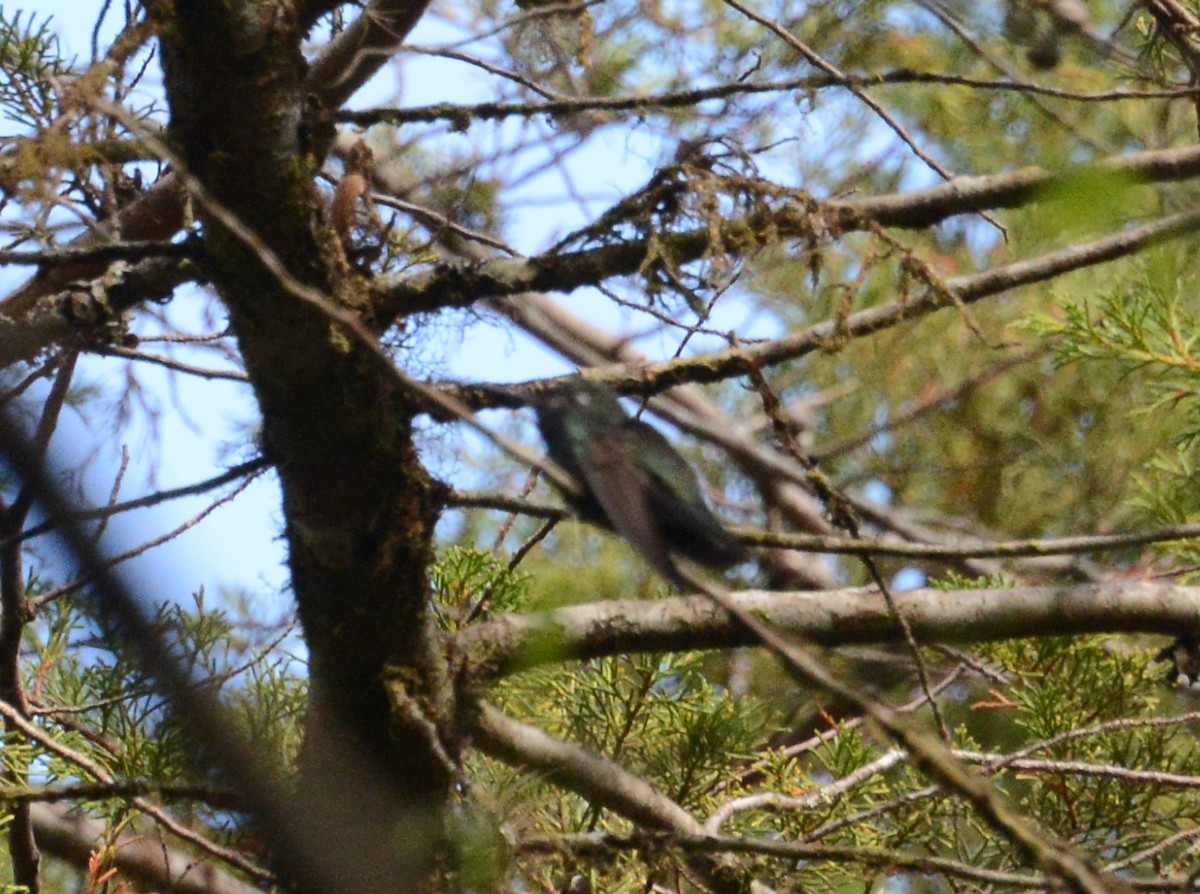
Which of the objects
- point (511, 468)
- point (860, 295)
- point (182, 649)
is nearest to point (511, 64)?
point (182, 649)

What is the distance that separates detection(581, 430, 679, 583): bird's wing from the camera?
3.79 feet

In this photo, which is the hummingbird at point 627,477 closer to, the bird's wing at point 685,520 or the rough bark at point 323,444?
the bird's wing at point 685,520

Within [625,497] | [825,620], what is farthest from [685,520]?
[825,620]

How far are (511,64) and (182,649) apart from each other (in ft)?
4.52

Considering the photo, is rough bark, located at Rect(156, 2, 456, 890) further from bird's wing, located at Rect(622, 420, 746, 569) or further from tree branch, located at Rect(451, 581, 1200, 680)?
bird's wing, located at Rect(622, 420, 746, 569)

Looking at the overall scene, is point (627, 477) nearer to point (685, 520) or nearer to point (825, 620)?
point (685, 520)

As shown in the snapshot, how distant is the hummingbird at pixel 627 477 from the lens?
3.98ft

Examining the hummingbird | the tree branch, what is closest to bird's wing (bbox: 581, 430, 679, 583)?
the hummingbird

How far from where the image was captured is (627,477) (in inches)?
49.4

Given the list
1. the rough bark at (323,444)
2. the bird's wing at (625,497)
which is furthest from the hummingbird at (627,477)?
the rough bark at (323,444)

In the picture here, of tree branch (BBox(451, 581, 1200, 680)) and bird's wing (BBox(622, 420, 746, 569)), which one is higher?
bird's wing (BBox(622, 420, 746, 569))

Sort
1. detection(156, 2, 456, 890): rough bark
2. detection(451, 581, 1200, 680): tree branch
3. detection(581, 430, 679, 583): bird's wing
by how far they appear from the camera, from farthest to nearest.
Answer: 1. detection(451, 581, 1200, 680): tree branch
2. detection(581, 430, 679, 583): bird's wing
3. detection(156, 2, 456, 890): rough bark

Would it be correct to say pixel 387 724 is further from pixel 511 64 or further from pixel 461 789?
pixel 511 64

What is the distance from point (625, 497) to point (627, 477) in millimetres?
39
